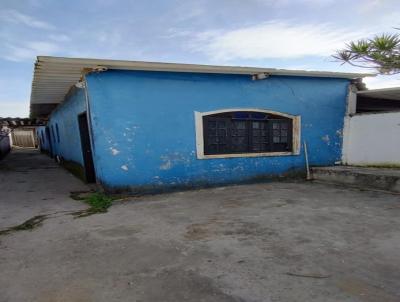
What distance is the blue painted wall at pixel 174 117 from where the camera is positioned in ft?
20.8

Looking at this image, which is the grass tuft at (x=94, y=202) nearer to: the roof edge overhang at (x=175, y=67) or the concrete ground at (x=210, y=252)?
the concrete ground at (x=210, y=252)

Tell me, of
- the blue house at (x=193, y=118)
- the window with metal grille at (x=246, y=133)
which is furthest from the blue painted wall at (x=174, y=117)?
the window with metal grille at (x=246, y=133)

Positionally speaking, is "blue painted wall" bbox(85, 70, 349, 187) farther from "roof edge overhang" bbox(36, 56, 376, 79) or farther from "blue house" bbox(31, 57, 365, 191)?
"roof edge overhang" bbox(36, 56, 376, 79)

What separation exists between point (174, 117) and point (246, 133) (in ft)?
6.90

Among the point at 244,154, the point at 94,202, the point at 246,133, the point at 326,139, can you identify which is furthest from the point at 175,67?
the point at 326,139

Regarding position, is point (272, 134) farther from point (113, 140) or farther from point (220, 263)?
point (220, 263)

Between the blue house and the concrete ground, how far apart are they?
1.19 meters

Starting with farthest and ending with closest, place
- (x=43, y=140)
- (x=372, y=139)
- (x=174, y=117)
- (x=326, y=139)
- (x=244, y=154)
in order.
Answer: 1. (x=43, y=140)
2. (x=326, y=139)
3. (x=372, y=139)
4. (x=244, y=154)
5. (x=174, y=117)

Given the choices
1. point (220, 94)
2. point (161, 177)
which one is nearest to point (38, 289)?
point (161, 177)

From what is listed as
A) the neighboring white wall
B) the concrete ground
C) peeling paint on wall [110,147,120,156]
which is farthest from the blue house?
the concrete ground

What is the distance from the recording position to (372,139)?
809 centimetres

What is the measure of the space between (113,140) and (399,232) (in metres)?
5.42

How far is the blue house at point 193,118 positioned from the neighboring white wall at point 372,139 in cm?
32

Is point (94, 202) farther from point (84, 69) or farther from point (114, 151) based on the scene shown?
point (84, 69)
